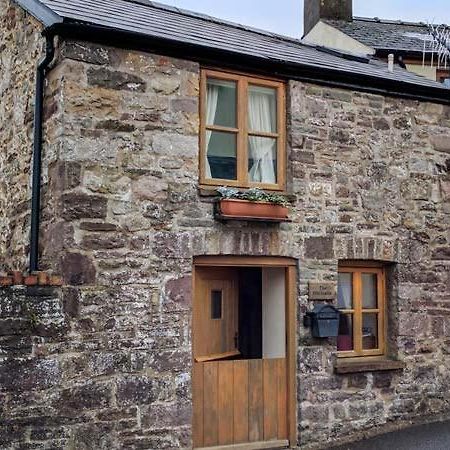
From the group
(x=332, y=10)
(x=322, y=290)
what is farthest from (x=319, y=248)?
(x=332, y=10)

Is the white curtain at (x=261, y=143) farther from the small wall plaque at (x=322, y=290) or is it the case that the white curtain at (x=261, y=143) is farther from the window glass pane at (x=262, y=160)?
the small wall plaque at (x=322, y=290)

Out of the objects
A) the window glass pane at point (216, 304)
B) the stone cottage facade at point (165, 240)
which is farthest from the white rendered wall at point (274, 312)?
the window glass pane at point (216, 304)

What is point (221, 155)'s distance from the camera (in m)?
7.23

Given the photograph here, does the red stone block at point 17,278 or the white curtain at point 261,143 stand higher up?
the white curtain at point 261,143

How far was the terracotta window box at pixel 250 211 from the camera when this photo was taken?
6840 mm

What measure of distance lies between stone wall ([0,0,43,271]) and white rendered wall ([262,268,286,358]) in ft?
8.95

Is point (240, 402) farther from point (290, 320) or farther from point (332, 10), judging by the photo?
point (332, 10)

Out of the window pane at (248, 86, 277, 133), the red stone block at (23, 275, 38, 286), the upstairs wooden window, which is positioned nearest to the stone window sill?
the upstairs wooden window

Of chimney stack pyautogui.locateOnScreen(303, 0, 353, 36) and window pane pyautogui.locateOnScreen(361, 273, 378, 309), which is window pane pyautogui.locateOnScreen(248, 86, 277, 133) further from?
chimney stack pyautogui.locateOnScreen(303, 0, 353, 36)

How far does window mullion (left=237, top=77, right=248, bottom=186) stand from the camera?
7.24 meters

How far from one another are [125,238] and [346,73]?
131 inches

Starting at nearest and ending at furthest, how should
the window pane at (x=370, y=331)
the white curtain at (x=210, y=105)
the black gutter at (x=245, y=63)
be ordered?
1. the black gutter at (x=245, y=63)
2. the white curtain at (x=210, y=105)
3. the window pane at (x=370, y=331)

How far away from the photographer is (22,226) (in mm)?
7164

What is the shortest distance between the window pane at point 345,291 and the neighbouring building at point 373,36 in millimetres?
5745
